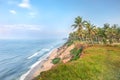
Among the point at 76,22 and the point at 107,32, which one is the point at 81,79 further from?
the point at 107,32

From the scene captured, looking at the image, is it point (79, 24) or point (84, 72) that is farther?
point (79, 24)

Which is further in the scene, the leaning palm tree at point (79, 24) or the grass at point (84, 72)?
the leaning palm tree at point (79, 24)

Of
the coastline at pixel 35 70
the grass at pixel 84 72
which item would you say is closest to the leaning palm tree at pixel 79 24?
the coastline at pixel 35 70

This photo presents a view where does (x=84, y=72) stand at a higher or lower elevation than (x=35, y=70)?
higher

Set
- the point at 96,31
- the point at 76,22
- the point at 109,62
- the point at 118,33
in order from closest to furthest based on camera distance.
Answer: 1. the point at 109,62
2. the point at 76,22
3. the point at 96,31
4. the point at 118,33

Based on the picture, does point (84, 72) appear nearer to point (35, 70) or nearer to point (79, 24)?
point (35, 70)

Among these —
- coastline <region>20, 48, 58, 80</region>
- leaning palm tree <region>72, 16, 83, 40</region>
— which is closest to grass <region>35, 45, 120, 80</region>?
coastline <region>20, 48, 58, 80</region>

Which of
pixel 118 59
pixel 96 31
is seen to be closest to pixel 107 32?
pixel 96 31

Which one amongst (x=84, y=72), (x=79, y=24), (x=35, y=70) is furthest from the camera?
(x=79, y=24)

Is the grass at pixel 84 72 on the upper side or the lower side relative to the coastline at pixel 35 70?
upper

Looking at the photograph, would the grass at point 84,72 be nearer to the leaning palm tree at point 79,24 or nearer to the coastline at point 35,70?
the coastline at point 35,70

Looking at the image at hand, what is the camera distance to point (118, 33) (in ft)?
422

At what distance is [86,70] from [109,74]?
4437 mm

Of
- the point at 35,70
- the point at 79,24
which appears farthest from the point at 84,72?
the point at 79,24
